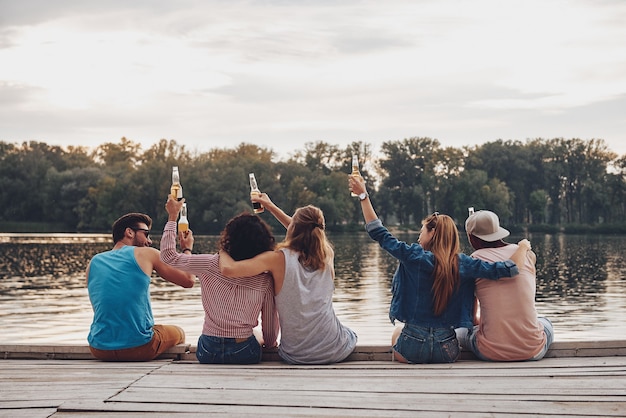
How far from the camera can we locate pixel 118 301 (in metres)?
5.15

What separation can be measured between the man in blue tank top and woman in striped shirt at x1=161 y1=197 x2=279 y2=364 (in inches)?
11.0

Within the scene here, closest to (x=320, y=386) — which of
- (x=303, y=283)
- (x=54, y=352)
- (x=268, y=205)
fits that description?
(x=303, y=283)

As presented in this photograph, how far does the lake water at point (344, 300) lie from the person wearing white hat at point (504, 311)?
7.05m

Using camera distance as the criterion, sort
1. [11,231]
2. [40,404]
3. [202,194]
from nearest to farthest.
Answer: [40,404], [202,194], [11,231]

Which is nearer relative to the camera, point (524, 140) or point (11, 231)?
point (11, 231)

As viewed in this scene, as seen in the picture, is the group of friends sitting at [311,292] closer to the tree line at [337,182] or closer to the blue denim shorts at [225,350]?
the blue denim shorts at [225,350]

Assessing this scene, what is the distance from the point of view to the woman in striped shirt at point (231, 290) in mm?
4984

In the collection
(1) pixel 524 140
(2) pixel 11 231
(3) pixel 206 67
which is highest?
(3) pixel 206 67

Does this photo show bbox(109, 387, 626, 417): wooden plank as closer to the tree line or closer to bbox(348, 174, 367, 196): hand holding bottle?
bbox(348, 174, 367, 196): hand holding bottle

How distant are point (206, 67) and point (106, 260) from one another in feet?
218

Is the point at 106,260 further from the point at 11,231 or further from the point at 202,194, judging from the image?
the point at 11,231

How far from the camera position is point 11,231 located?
2972 inches

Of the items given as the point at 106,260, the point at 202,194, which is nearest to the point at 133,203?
the point at 202,194

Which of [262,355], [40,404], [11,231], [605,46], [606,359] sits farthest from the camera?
[11,231]
